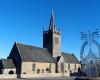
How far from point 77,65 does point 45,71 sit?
26538 mm

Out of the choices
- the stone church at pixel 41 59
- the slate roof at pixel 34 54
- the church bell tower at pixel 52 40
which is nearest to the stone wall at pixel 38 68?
the stone church at pixel 41 59

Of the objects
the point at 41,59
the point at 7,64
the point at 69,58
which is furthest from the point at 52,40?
the point at 7,64

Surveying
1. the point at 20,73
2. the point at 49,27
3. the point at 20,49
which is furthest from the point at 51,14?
the point at 20,73

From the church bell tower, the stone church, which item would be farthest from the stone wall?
the church bell tower

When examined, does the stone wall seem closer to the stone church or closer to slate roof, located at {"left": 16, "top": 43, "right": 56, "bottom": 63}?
the stone church

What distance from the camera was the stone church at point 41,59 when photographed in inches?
2466

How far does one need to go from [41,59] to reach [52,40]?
34.2 ft

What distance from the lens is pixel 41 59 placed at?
2795 inches

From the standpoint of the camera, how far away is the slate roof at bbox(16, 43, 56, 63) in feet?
214

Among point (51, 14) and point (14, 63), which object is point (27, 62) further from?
point (51, 14)

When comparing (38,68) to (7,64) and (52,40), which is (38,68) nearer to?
(7,64)

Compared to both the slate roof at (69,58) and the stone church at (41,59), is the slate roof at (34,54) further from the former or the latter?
the slate roof at (69,58)

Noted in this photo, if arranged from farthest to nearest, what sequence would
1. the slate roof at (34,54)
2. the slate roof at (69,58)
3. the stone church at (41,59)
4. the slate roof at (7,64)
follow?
the slate roof at (69,58)
the slate roof at (34,54)
the stone church at (41,59)
the slate roof at (7,64)

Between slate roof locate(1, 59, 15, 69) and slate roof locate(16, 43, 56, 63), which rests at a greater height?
slate roof locate(16, 43, 56, 63)
